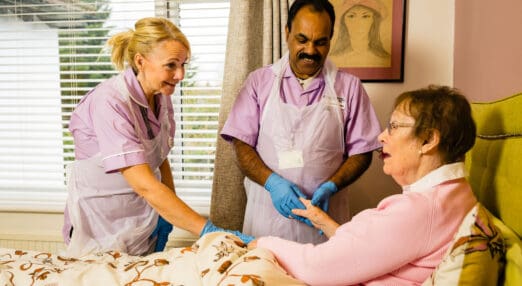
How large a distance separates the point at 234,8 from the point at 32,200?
1.72 metres

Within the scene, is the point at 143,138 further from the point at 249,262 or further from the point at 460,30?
the point at 460,30

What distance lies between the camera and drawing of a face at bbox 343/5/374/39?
90.7 inches

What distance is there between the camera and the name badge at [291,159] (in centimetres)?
181

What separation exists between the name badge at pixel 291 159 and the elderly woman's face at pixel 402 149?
62cm

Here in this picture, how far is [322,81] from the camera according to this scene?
6.15 feet

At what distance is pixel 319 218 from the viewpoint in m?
1.57

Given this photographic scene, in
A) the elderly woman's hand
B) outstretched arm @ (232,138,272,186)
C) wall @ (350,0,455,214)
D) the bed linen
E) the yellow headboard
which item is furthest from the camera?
wall @ (350,0,455,214)

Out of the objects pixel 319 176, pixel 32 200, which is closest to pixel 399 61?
pixel 319 176

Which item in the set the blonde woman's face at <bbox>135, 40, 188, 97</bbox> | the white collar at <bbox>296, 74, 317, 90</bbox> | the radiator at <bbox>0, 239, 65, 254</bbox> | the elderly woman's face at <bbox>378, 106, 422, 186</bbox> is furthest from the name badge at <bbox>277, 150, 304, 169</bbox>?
the radiator at <bbox>0, 239, 65, 254</bbox>

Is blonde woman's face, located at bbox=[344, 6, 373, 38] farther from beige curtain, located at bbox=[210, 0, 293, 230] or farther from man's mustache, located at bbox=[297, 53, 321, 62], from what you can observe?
man's mustache, located at bbox=[297, 53, 321, 62]

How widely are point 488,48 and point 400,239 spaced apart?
92 centimetres

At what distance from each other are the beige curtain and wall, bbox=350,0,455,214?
55cm

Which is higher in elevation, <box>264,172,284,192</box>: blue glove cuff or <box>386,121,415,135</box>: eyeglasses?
<box>386,121,415,135</box>: eyeglasses

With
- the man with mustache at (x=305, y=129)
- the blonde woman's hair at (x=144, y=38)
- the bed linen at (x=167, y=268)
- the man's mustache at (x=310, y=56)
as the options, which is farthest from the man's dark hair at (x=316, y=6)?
the bed linen at (x=167, y=268)
